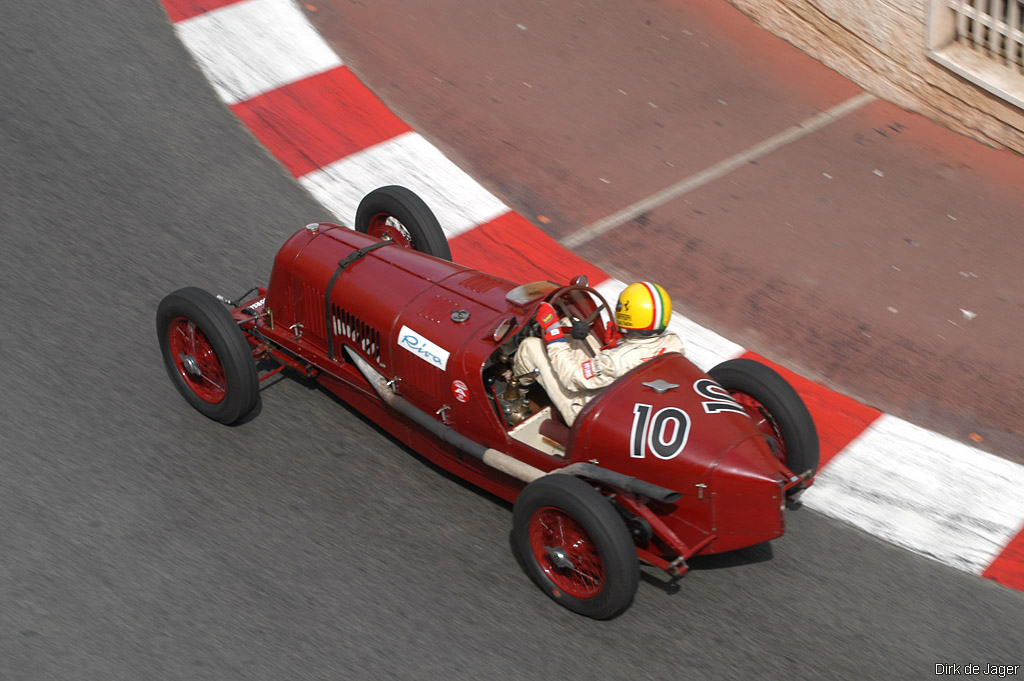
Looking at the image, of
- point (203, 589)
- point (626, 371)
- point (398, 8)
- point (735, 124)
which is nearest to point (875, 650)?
point (626, 371)

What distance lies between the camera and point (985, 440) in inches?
241

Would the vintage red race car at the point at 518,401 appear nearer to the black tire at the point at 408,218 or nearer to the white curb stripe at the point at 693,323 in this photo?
the black tire at the point at 408,218

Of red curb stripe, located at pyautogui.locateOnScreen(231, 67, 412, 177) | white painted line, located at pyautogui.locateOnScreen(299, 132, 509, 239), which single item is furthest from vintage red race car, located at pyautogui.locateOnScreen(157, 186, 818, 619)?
red curb stripe, located at pyautogui.locateOnScreen(231, 67, 412, 177)

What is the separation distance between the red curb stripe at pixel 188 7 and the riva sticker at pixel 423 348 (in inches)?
207

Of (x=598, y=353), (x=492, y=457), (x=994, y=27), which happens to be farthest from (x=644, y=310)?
(x=994, y=27)

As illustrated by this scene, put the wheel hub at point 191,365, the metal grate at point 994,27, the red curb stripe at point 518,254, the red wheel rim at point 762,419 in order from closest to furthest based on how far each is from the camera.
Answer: the red wheel rim at point 762,419, the wheel hub at point 191,365, the red curb stripe at point 518,254, the metal grate at point 994,27

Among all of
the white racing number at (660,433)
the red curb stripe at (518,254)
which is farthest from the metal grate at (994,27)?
the white racing number at (660,433)

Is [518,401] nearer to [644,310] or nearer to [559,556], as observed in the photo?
[644,310]

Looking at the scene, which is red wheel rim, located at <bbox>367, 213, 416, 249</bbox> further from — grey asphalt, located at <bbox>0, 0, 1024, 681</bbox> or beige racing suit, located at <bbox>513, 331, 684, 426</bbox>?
beige racing suit, located at <bbox>513, 331, 684, 426</bbox>

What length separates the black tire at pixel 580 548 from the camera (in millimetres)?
Answer: 4602

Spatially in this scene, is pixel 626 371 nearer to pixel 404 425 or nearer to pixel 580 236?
pixel 404 425

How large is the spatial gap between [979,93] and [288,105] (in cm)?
550

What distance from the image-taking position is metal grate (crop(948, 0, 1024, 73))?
26.0 ft

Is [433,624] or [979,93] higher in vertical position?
[979,93]
